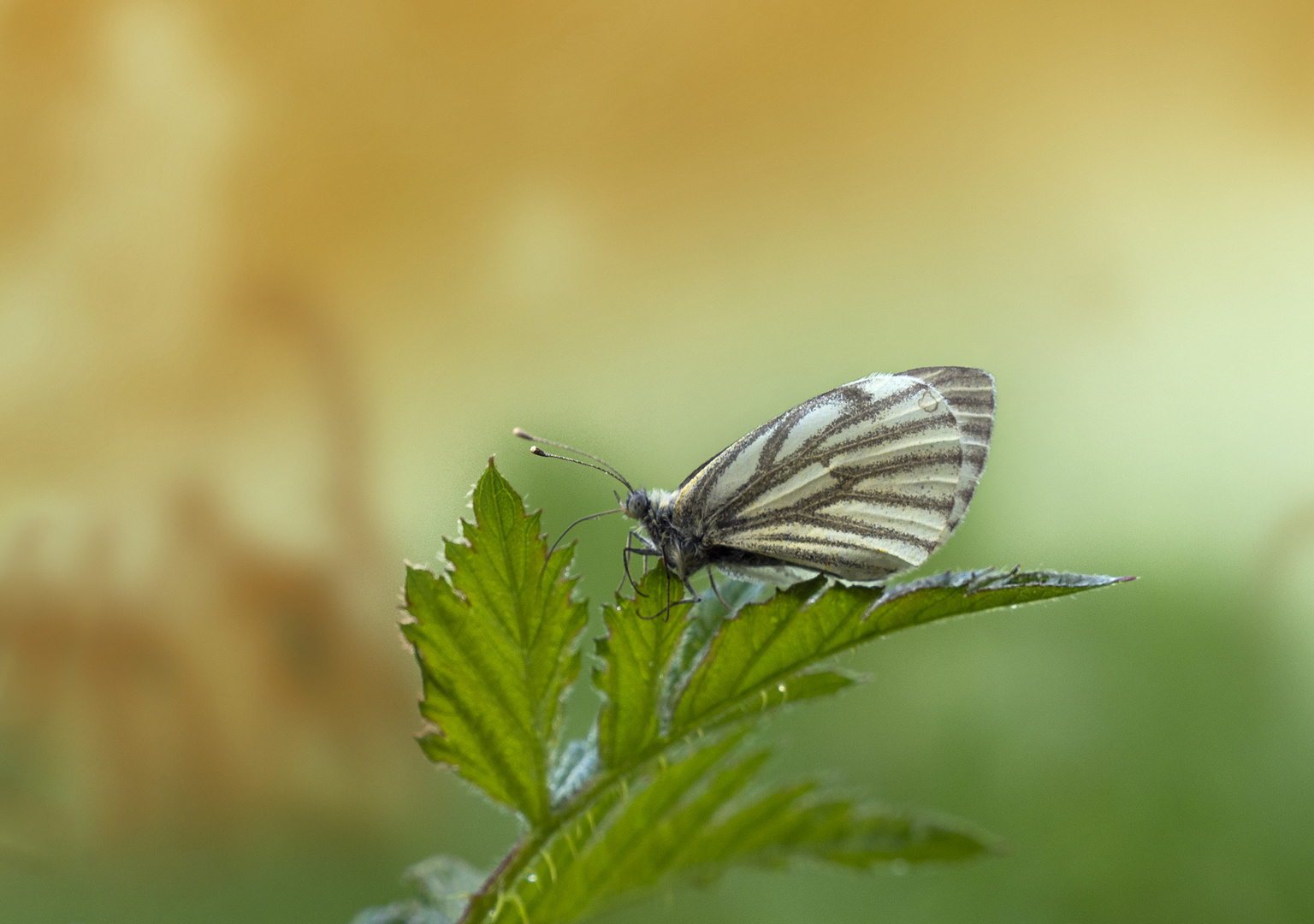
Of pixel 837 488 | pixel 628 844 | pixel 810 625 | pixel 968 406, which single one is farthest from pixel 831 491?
pixel 628 844

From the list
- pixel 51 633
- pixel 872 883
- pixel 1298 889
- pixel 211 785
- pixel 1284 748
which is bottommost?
pixel 1298 889

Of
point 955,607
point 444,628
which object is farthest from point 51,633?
point 955,607

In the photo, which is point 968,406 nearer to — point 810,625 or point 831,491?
point 831,491

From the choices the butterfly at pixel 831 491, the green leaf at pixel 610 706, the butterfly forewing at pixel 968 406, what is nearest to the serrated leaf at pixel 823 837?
the green leaf at pixel 610 706

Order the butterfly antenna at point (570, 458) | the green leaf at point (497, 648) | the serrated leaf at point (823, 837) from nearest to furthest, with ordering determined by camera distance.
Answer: the serrated leaf at point (823, 837), the green leaf at point (497, 648), the butterfly antenna at point (570, 458)

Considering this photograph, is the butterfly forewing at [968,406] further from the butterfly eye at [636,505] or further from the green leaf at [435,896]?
the green leaf at [435,896]

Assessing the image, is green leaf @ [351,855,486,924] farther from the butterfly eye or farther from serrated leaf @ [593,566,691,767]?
the butterfly eye

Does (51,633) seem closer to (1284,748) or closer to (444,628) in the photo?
(444,628)
